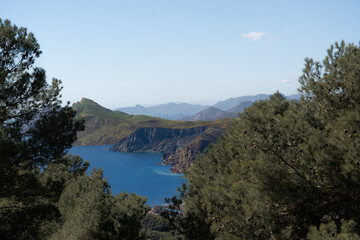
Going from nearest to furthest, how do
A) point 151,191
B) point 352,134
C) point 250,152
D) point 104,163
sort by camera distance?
point 352,134 < point 250,152 < point 151,191 < point 104,163

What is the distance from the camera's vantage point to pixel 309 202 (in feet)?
33.7

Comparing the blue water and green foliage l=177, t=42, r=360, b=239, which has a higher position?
green foliage l=177, t=42, r=360, b=239

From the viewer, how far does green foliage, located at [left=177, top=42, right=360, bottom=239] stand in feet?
29.6

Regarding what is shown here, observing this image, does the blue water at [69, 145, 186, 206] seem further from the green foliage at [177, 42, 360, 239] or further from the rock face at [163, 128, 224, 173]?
the green foliage at [177, 42, 360, 239]

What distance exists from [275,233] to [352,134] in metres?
4.24

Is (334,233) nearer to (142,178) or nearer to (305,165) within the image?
(305,165)

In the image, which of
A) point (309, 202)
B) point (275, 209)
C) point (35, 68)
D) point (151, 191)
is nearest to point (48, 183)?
point (35, 68)

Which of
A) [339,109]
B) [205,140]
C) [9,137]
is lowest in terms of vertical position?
[205,140]

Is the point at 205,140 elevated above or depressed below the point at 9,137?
below

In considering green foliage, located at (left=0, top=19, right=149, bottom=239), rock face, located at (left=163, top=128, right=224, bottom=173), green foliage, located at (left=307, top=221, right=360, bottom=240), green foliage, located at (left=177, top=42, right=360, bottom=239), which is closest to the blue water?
rock face, located at (left=163, top=128, right=224, bottom=173)

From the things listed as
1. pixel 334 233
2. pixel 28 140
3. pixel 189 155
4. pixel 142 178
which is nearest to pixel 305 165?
pixel 334 233

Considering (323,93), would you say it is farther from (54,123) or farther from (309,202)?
(54,123)

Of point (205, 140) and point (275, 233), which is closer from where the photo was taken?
point (275, 233)

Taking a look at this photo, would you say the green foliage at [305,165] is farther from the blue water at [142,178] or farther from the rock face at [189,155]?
the rock face at [189,155]
